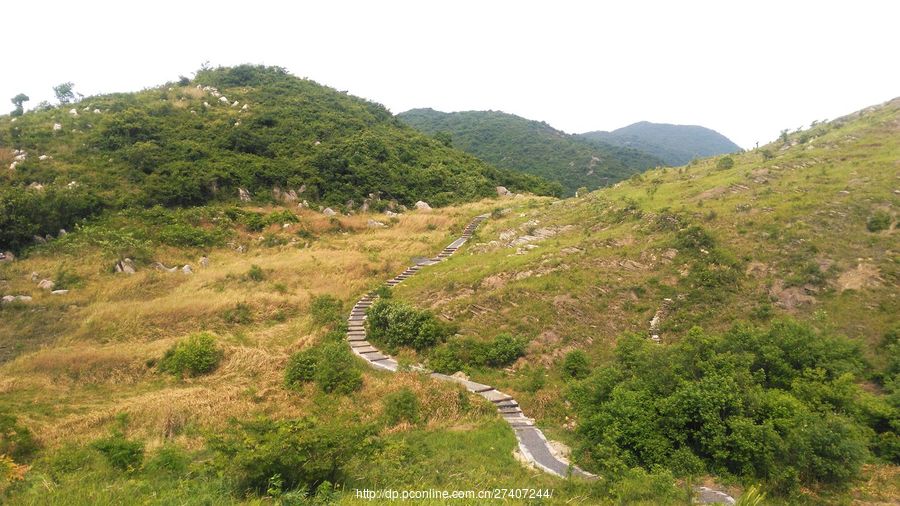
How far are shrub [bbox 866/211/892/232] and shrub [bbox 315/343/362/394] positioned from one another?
16508mm

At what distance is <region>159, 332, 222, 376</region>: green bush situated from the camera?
12.2 m

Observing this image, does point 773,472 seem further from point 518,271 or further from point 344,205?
point 344,205

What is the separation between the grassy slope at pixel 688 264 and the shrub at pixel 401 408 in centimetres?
240

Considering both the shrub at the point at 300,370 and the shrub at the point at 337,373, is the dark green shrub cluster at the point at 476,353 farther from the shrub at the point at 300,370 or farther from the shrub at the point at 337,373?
the shrub at the point at 300,370

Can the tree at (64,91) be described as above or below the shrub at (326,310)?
above

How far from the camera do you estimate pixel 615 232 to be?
1856 centimetres

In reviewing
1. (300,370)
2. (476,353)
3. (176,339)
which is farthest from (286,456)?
(176,339)

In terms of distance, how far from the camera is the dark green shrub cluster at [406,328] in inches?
505

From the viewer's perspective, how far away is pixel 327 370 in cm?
1096

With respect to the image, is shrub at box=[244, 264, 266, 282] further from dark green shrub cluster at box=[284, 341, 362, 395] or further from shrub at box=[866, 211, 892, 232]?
shrub at box=[866, 211, 892, 232]

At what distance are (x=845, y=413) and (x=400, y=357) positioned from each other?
947 centimetres

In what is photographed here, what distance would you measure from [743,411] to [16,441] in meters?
12.7

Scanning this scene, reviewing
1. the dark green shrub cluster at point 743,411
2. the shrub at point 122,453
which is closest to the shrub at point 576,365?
the dark green shrub cluster at point 743,411

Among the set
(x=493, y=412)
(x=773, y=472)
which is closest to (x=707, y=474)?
(x=773, y=472)
